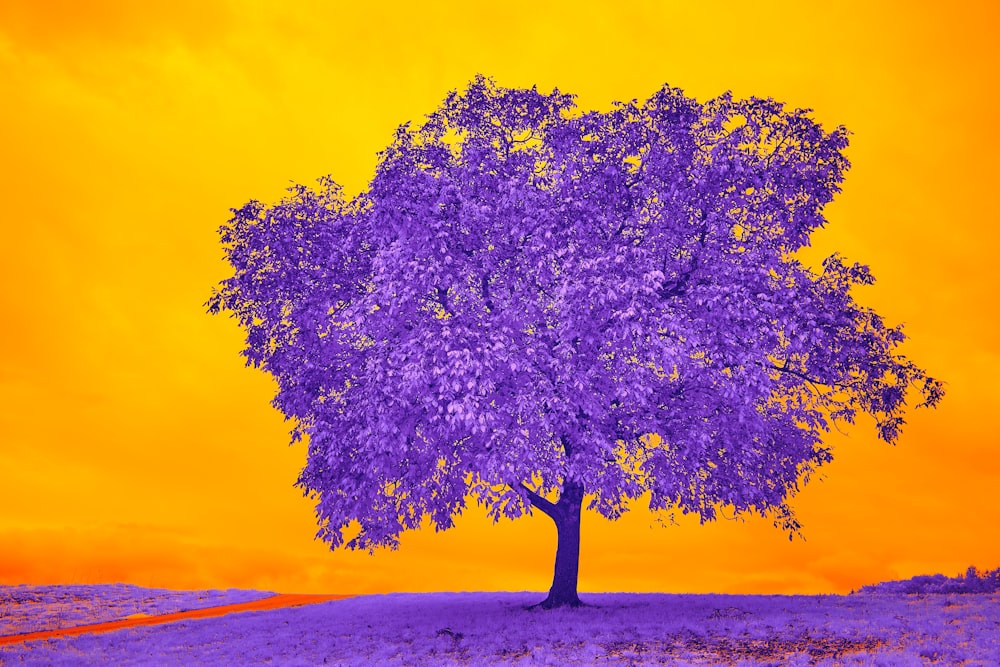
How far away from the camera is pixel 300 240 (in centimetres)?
2717

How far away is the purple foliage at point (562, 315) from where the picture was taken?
2230cm

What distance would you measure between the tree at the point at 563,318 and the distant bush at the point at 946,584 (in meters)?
8.16

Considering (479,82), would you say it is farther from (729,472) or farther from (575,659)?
(575,659)

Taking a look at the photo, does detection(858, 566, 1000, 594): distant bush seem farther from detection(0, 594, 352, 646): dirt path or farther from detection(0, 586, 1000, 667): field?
detection(0, 594, 352, 646): dirt path

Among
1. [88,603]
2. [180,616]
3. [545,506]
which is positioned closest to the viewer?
[545,506]

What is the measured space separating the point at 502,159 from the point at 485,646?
46.4 feet

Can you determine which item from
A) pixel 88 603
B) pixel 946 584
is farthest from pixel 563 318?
pixel 88 603

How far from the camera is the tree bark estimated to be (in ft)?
90.6

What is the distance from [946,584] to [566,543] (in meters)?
16.2

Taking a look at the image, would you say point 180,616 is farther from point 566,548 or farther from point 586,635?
point 586,635

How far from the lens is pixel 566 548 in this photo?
1096 inches

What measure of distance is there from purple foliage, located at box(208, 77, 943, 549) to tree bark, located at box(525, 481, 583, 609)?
46.6 inches

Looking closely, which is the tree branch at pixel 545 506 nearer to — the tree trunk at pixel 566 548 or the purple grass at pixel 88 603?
the tree trunk at pixel 566 548

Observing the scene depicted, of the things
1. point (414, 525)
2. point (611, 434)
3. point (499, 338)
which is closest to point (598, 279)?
point (499, 338)
